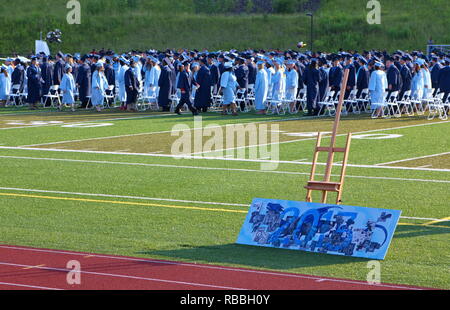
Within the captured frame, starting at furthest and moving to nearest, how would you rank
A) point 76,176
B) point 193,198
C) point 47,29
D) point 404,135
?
point 47,29
point 404,135
point 76,176
point 193,198

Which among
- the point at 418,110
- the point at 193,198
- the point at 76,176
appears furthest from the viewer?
the point at 418,110

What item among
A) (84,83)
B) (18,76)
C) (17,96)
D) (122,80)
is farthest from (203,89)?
(17,96)

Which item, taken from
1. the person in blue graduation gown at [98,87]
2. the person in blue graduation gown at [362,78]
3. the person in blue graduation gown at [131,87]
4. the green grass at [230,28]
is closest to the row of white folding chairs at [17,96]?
the person in blue graduation gown at [98,87]

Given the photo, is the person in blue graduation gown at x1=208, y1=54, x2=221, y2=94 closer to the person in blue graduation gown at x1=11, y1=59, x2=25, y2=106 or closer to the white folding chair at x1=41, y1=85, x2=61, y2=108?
the white folding chair at x1=41, y1=85, x2=61, y2=108

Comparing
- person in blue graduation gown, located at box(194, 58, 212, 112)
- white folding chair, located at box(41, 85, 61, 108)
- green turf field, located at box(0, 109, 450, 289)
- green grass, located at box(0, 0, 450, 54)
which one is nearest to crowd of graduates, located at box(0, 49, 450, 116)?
person in blue graduation gown, located at box(194, 58, 212, 112)

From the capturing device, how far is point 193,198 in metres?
14.7

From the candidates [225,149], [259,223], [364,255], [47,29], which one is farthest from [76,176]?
[47,29]

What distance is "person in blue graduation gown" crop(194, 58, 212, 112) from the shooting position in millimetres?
32750

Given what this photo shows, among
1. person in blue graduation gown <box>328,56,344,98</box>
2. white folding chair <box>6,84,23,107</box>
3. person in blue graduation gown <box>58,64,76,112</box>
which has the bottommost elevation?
white folding chair <box>6,84,23,107</box>

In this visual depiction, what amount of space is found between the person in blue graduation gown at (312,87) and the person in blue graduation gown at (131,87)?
6173mm

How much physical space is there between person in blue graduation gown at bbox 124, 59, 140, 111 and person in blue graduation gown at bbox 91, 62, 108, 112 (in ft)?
2.86

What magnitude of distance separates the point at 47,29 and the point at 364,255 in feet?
228

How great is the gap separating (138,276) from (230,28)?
217 feet
